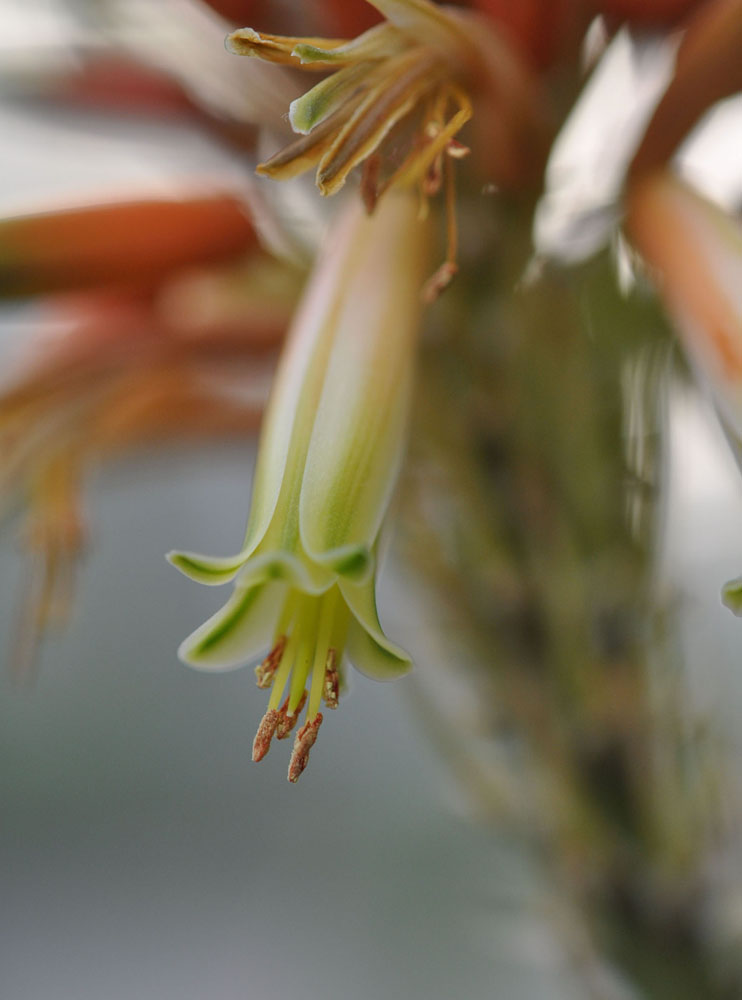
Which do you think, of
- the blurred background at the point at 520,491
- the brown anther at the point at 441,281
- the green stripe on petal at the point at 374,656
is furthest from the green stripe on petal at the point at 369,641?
the blurred background at the point at 520,491

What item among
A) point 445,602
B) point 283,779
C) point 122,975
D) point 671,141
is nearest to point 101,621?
point 283,779

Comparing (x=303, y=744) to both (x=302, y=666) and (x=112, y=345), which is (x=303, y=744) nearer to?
(x=302, y=666)

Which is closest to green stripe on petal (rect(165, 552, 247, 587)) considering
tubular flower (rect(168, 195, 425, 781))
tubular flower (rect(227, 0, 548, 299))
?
tubular flower (rect(168, 195, 425, 781))

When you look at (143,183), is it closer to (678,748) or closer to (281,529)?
(281,529)

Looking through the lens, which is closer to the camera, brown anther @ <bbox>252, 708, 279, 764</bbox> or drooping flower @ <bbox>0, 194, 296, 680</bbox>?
brown anther @ <bbox>252, 708, 279, 764</bbox>

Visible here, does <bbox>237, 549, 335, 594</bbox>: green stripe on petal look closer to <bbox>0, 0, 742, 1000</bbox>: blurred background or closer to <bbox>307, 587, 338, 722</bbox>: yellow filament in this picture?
<bbox>307, 587, 338, 722</bbox>: yellow filament

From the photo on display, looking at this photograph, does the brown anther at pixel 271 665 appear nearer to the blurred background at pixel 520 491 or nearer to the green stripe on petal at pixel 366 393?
the green stripe on petal at pixel 366 393

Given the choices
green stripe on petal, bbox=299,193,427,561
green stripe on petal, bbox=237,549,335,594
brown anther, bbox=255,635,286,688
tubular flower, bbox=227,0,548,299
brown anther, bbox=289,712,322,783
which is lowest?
brown anther, bbox=289,712,322,783
